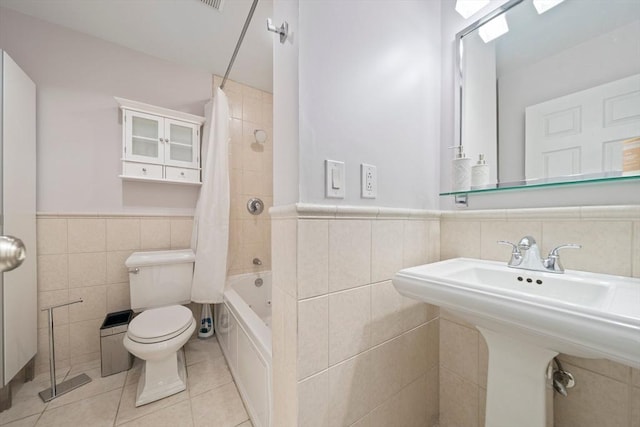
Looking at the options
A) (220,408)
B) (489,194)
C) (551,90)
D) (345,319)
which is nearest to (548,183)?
(489,194)

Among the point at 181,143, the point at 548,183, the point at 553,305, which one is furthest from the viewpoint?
the point at 181,143

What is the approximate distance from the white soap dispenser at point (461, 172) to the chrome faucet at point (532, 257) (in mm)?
273

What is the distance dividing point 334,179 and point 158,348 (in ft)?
4.37

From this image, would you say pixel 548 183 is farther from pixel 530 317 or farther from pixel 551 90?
pixel 530 317

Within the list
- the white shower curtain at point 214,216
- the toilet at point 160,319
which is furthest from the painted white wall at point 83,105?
the toilet at point 160,319

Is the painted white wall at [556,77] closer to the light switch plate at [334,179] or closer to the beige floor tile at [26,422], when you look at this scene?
the light switch plate at [334,179]

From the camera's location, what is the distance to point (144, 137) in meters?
1.72

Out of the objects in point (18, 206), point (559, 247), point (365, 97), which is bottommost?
point (559, 247)

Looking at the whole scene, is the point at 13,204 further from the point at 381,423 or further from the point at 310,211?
the point at 381,423

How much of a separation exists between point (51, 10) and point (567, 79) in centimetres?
274

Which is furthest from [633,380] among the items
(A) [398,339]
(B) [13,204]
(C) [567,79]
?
(B) [13,204]

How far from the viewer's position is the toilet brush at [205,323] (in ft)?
6.31

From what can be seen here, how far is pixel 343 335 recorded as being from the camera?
0.76 meters

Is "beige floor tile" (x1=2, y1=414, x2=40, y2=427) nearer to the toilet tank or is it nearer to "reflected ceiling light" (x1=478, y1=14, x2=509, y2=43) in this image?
the toilet tank
